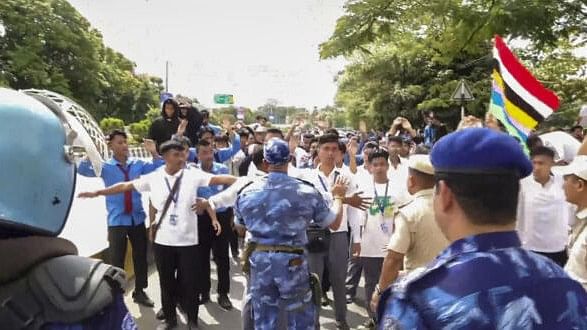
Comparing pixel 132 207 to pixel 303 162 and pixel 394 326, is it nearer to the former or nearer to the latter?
pixel 303 162

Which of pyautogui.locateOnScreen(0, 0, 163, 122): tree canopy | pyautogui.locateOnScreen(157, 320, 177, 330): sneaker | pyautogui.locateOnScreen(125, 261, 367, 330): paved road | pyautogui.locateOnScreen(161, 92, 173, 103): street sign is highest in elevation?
pyautogui.locateOnScreen(0, 0, 163, 122): tree canopy

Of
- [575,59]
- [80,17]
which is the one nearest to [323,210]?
[575,59]

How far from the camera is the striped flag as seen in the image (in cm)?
530

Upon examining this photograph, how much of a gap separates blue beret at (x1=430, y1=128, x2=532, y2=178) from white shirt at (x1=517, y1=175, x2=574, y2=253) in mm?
3368

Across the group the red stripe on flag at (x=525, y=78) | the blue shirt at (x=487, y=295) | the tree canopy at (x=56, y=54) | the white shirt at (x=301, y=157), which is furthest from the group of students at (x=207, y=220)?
the tree canopy at (x=56, y=54)

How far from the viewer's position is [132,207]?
5.87 m

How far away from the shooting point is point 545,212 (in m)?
4.59

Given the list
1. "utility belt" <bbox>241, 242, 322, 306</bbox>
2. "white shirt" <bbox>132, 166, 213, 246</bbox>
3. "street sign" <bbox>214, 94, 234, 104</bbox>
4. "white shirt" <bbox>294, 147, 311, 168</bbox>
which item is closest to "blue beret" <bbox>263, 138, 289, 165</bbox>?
"utility belt" <bbox>241, 242, 322, 306</bbox>

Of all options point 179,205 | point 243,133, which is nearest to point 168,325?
point 179,205

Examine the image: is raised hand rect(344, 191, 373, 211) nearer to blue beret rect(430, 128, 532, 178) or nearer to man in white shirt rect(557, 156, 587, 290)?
man in white shirt rect(557, 156, 587, 290)

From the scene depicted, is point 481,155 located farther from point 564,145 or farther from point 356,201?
point 564,145

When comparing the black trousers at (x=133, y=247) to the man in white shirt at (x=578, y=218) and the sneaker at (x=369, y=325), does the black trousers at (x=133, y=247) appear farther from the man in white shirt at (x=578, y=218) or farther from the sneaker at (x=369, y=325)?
the man in white shirt at (x=578, y=218)

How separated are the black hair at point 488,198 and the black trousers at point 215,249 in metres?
4.31

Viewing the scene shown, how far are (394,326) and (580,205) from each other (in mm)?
2387
